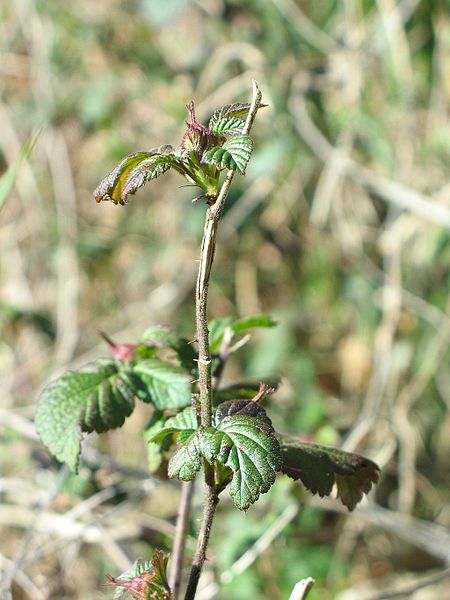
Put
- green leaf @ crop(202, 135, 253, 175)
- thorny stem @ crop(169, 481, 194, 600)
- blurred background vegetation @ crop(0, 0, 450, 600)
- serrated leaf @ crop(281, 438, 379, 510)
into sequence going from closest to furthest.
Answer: green leaf @ crop(202, 135, 253, 175) → serrated leaf @ crop(281, 438, 379, 510) → thorny stem @ crop(169, 481, 194, 600) → blurred background vegetation @ crop(0, 0, 450, 600)

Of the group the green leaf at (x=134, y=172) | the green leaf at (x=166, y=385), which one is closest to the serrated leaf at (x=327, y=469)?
the green leaf at (x=166, y=385)

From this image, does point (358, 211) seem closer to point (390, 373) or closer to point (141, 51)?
point (390, 373)

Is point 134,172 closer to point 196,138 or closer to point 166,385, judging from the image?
point 196,138

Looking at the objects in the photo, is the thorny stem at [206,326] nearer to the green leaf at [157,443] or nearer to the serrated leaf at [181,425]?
the serrated leaf at [181,425]

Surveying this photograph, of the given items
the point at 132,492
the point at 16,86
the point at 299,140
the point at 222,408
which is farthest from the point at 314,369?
the point at 222,408

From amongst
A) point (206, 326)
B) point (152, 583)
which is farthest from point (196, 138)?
point (152, 583)

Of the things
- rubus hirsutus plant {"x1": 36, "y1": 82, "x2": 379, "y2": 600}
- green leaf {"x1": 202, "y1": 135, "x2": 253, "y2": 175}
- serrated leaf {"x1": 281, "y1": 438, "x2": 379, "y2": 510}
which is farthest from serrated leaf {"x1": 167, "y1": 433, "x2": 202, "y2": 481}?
green leaf {"x1": 202, "y1": 135, "x2": 253, "y2": 175}

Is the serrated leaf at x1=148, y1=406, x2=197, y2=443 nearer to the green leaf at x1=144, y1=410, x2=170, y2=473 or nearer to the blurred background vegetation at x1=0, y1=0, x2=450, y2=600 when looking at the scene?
the green leaf at x1=144, y1=410, x2=170, y2=473
